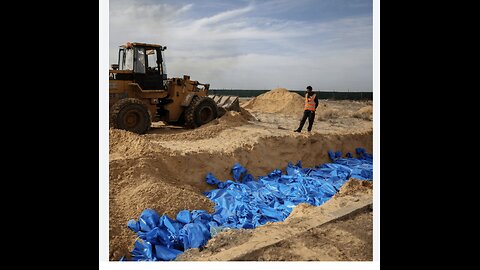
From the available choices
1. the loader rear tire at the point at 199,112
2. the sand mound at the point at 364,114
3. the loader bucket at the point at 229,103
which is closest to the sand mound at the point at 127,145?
the loader rear tire at the point at 199,112

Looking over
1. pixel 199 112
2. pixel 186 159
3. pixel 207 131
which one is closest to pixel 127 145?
pixel 186 159

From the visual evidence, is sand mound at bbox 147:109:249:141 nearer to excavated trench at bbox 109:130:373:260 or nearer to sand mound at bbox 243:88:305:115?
excavated trench at bbox 109:130:373:260

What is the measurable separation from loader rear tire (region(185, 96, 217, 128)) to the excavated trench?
2.66 metres

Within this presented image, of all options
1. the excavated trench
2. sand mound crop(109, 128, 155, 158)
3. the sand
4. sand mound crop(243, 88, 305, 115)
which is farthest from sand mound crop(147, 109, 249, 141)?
sand mound crop(243, 88, 305, 115)

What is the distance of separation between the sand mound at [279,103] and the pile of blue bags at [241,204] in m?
8.26

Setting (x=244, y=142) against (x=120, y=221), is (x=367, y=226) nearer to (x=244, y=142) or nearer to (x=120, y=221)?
(x=120, y=221)

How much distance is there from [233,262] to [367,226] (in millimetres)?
1501

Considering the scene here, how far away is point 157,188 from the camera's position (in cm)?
431

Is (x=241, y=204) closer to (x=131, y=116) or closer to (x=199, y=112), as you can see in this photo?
(x=131, y=116)

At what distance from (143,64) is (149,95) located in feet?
2.45

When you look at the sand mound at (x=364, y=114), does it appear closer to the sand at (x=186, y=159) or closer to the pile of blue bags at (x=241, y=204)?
the sand at (x=186, y=159)

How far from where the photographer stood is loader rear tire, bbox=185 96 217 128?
8727 millimetres
